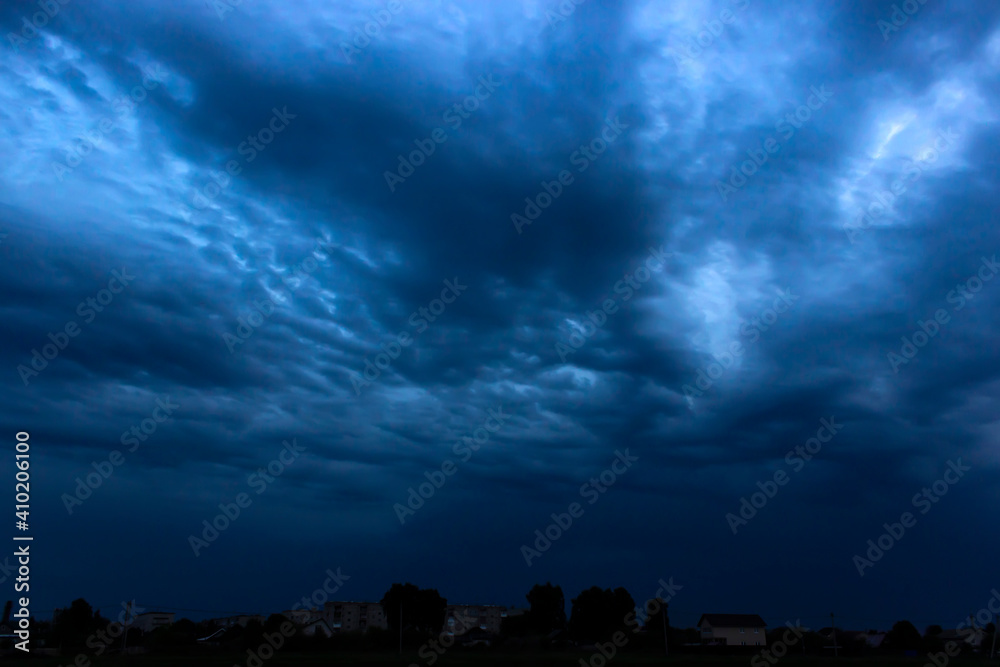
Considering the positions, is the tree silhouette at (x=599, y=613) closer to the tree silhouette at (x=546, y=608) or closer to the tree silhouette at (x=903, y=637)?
the tree silhouette at (x=546, y=608)

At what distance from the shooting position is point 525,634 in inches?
5851

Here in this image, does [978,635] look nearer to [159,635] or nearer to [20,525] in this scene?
[159,635]

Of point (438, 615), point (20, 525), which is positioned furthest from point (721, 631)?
point (20, 525)

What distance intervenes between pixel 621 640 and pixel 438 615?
149 ft

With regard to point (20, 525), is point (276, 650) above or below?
below

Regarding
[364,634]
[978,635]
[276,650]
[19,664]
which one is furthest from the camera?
[978,635]

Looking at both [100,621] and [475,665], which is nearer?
[475,665]

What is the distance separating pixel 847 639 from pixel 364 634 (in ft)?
264

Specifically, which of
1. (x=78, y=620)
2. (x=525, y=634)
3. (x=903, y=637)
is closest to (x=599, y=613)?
(x=525, y=634)

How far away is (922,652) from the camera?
119 metres

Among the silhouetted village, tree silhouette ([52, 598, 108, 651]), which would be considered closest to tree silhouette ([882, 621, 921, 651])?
the silhouetted village

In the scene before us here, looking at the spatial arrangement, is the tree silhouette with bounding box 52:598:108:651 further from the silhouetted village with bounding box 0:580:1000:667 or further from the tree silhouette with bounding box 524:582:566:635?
the tree silhouette with bounding box 524:582:566:635

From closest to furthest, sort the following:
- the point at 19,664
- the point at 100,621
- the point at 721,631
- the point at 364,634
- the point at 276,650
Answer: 1. the point at 19,664
2. the point at 276,650
3. the point at 364,634
4. the point at 100,621
5. the point at 721,631

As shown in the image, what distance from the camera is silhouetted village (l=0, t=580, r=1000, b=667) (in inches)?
3708
